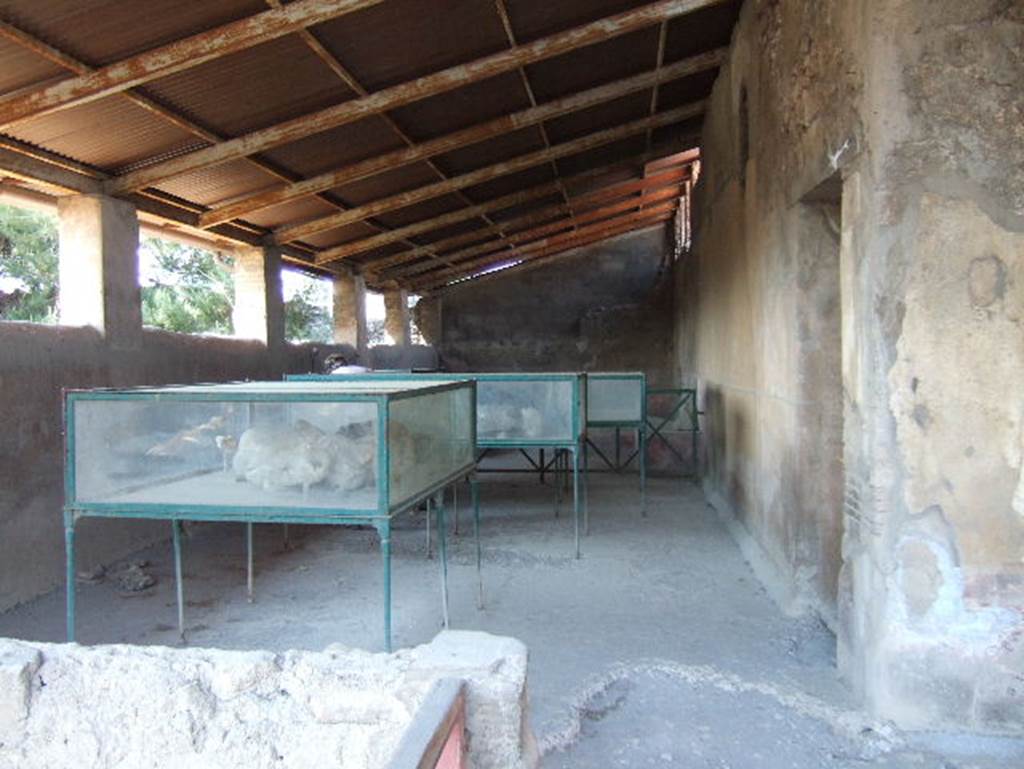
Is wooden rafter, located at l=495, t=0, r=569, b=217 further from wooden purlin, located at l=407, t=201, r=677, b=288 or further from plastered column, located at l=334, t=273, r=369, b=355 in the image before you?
wooden purlin, located at l=407, t=201, r=677, b=288

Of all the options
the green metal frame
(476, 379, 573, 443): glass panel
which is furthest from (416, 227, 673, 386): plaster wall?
(476, 379, 573, 443): glass panel

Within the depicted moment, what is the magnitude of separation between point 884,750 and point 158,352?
22.8 ft

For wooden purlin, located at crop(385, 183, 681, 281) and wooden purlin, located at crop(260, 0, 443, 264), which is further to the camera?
wooden purlin, located at crop(385, 183, 681, 281)

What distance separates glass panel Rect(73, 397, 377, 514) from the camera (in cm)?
439

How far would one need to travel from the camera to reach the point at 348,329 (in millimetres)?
14242

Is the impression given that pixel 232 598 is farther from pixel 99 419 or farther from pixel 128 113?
pixel 128 113

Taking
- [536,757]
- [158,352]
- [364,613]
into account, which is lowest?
[364,613]

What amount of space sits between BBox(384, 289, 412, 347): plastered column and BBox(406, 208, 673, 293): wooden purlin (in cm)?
42

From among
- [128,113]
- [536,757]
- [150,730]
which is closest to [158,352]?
[128,113]

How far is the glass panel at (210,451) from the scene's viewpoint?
14.4 ft

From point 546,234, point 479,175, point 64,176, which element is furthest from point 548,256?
point 64,176

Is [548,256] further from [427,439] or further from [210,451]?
[210,451]

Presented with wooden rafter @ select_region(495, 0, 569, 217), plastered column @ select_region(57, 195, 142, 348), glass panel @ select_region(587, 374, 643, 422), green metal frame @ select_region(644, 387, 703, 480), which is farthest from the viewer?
green metal frame @ select_region(644, 387, 703, 480)

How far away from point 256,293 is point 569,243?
9877 millimetres
